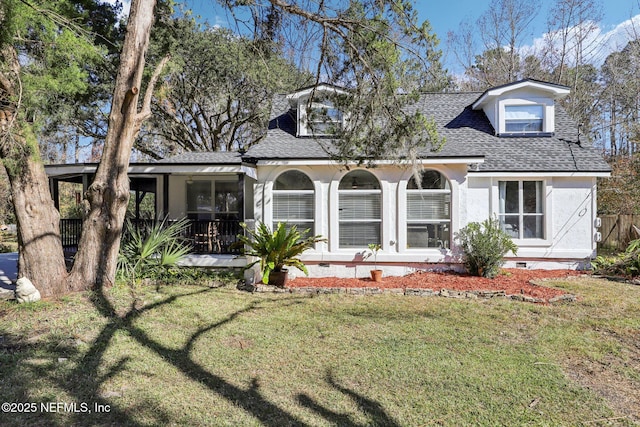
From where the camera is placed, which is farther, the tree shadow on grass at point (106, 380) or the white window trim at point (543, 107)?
the white window trim at point (543, 107)

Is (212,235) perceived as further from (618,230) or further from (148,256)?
(618,230)

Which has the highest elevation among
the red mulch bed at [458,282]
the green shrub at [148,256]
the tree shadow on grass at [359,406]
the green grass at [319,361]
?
the green shrub at [148,256]

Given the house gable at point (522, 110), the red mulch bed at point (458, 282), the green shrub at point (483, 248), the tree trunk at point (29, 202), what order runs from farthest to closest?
the house gable at point (522, 110)
the green shrub at point (483, 248)
the red mulch bed at point (458, 282)
the tree trunk at point (29, 202)

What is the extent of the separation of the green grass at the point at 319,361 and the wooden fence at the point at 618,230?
8466mm

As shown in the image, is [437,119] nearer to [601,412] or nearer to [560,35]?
[601,412]

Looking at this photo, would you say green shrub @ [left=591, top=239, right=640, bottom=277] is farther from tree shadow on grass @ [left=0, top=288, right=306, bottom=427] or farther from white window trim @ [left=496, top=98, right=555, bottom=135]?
tree shadow on grass @ [left=0, top=288, right=306, bottom=427]

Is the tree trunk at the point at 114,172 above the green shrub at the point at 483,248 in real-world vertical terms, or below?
above

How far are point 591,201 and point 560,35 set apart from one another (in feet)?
50.4

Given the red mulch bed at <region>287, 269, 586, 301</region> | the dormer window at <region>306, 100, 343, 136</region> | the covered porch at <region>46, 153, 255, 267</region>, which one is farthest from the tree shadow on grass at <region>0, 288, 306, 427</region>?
the dormer window at <region>306, 100, 343, 136</region>

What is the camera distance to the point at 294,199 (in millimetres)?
9219

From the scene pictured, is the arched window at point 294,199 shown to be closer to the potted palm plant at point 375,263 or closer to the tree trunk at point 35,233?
the potted palm plant at point 375,263

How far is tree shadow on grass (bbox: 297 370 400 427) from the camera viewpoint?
3.05 metres

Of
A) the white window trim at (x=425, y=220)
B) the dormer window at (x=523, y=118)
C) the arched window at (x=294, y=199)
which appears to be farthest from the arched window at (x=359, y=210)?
the dormer window at (x=523, y=118)

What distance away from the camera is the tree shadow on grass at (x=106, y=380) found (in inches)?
121
